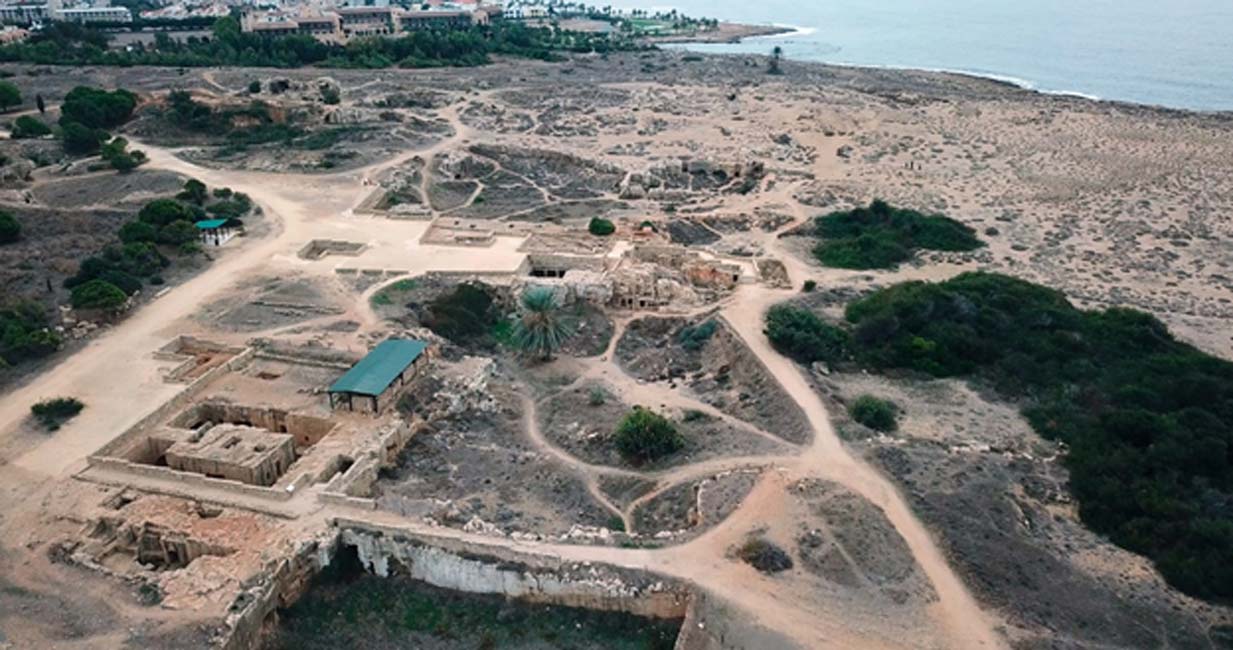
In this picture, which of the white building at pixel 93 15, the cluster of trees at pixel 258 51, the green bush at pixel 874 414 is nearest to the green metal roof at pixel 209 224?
the green bush at pixel 874 414

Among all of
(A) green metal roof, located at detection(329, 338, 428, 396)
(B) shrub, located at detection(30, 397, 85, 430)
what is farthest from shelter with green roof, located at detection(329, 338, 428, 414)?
(B) shrub, located at detection(30, 397, 85, 430)

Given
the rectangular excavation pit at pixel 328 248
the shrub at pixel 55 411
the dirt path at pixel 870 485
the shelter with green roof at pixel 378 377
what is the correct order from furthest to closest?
the rectangular excavation pit at pixel 328 248 → the shelter with green roof at pixel 378 377 → the shrub at pixel 55 411 → the dirt path at pixel 870 485

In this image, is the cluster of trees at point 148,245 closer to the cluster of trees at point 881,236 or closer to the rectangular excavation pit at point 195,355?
the rectangular excavation pit at point 195,355

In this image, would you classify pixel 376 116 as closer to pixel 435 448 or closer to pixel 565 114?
pixel 565 114

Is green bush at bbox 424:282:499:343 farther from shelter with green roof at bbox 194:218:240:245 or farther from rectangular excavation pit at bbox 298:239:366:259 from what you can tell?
shelter with green roof at bbox 194:218:240:245

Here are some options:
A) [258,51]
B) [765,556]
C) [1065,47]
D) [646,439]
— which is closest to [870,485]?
[765,556]

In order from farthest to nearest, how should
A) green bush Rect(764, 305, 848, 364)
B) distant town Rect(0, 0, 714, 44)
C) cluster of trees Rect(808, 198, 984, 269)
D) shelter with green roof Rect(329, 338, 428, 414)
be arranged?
distant town Rect(0, 0, 714, 44)
cluster of trees Rect(808, 198, 984, 269)
green bush Rect(764, 305, 848, 364)
shelter with green roof Rect(329, 338, 428, 414)

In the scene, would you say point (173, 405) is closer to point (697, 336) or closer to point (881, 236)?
point (697, 336)

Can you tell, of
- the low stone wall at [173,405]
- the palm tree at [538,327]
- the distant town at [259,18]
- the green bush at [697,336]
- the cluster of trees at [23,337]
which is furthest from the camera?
the distant town at [259,18]
